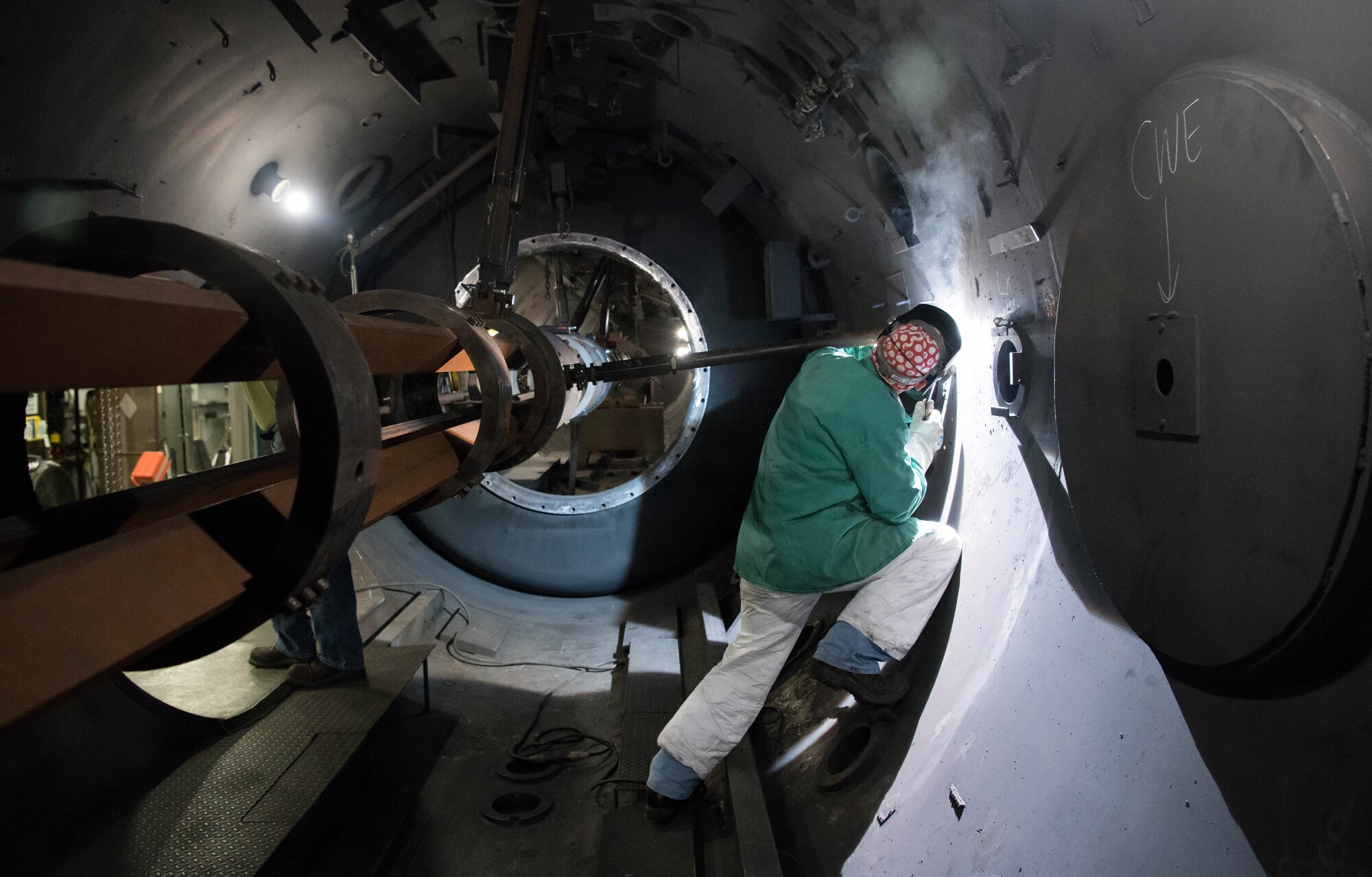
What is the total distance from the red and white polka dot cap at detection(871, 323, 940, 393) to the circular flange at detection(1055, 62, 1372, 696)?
807mm

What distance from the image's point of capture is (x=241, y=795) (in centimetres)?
205

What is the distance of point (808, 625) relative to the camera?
306 cm

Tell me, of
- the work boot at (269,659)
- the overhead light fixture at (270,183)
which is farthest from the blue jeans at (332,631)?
the overhead light fixture at (270,183)

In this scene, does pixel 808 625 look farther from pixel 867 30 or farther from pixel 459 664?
pixel 867 30

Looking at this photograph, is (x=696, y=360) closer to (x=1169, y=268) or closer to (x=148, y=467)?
(x=1169, y=268)

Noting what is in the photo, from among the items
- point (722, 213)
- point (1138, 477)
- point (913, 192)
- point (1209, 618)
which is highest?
point (722, 213)

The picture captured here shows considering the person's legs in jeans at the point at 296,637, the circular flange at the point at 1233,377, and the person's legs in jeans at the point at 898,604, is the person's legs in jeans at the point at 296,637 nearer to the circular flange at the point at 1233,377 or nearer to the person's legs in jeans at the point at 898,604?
the person's legs in jeans at the point at 898,604

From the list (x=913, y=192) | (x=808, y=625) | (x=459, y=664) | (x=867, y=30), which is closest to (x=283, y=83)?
(x=867, y=30)

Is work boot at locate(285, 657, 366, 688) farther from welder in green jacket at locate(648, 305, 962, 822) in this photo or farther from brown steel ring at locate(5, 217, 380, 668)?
brown steel ring at locate(5, 217, 380, 668)

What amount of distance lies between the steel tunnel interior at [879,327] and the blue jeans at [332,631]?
0.28 meters

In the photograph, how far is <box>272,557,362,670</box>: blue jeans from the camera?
274cm

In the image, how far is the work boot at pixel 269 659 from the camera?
2.92m

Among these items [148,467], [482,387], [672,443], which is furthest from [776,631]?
[148,467]

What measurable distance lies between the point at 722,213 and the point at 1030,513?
8.56 feet
